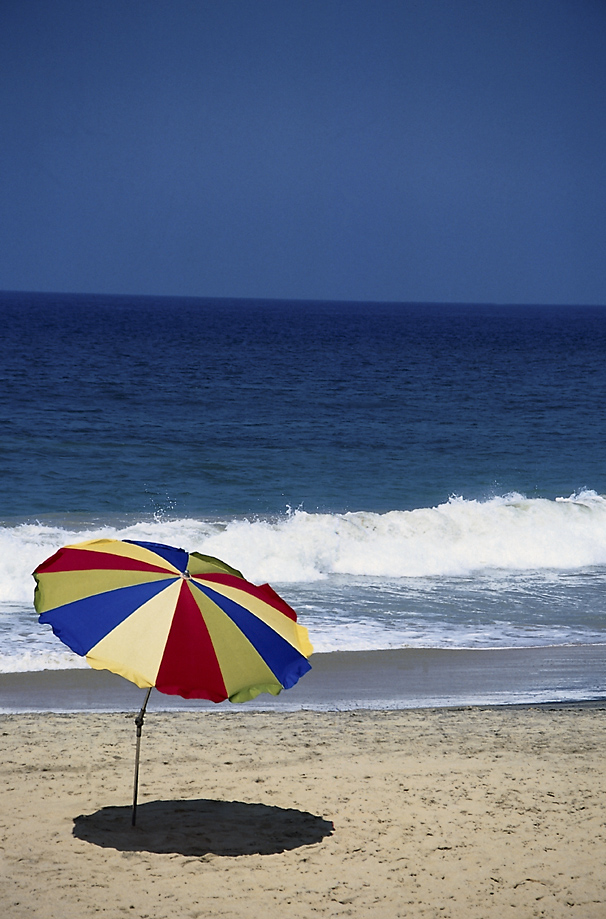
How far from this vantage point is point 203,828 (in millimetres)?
5699

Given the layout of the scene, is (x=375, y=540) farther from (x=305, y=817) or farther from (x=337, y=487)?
(x=305, y=817)

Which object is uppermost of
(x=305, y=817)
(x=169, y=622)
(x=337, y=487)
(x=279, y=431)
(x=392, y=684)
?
(x=169, y=622)

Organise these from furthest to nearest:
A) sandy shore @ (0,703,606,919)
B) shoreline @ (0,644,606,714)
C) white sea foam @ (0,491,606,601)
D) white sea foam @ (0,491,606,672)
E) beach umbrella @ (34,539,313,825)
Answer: white sea foam @ (0,491,606,601), white sea foam @ (0,491,606,672), shoreline @ (0,644,606,714), sandy shore @ (0,703,606,919), beach umbrella @ (34,539,313,825)

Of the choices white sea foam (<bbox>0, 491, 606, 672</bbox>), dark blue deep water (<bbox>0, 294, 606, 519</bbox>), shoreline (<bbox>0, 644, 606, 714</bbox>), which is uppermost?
dark blue deep water (<bbox>0, 294, 606, 519</bbox>)

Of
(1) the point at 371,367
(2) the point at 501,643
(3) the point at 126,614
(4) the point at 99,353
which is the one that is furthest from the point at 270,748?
Result: (4) the point at 99,353

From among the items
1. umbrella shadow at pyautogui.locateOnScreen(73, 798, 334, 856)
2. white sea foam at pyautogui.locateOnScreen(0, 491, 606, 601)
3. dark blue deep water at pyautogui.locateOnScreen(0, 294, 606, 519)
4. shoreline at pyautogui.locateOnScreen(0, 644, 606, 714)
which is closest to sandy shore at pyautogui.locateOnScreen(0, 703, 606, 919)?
umbrella shadow at pyautogui.locateOnScreen(73, 798, 334, 856)

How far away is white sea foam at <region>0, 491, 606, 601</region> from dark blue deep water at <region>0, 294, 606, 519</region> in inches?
95.7

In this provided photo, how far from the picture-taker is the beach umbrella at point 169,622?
15.4ft

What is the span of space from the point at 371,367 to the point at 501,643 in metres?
37.5

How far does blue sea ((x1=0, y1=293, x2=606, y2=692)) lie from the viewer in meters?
12.2

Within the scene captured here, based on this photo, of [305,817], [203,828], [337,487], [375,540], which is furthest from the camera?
[337,487]

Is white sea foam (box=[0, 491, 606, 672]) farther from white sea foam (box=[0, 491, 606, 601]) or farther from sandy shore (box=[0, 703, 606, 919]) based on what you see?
sandy shore (box=[0, 703, 606, 919])

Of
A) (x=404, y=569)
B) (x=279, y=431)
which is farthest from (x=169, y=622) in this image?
(x=279, y=431)

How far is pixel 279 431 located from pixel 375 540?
1218 centimetres
